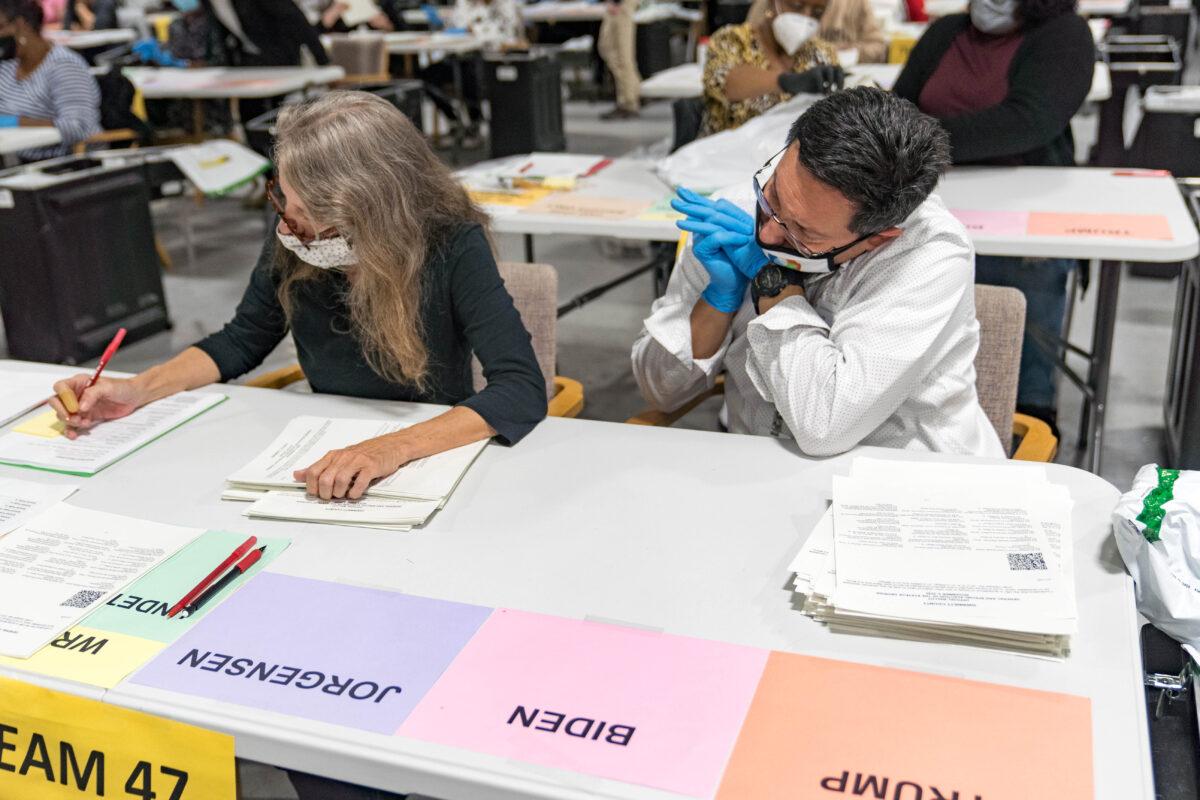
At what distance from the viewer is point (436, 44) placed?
7473mm

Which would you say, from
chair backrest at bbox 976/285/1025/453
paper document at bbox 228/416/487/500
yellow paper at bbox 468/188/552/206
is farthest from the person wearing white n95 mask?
paper document at bbox 228/416/487/500

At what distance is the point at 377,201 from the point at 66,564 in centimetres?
68

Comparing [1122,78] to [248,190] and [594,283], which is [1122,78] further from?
[248,190]

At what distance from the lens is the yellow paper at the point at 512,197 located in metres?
2.86

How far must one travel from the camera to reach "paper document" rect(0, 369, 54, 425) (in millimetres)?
1760

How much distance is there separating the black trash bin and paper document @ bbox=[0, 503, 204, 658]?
8.99 ft

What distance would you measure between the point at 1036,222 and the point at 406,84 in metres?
3.68

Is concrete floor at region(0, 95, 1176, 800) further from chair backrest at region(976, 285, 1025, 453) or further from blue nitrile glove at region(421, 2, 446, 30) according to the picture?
blue nitrile glove at region(421, 2, 446, 30)

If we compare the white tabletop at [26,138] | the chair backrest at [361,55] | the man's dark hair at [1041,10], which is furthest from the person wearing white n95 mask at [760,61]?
the chair backrest at [361,55]

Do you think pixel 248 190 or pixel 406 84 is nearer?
pixel 406 84

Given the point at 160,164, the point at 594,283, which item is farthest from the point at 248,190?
the point at 594,283

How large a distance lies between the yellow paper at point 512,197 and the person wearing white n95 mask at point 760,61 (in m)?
0.66

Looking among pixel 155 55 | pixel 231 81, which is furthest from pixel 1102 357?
pixel 155 55

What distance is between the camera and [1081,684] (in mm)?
1041
